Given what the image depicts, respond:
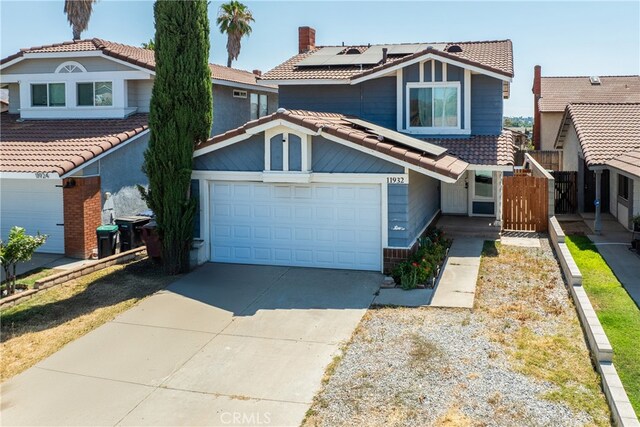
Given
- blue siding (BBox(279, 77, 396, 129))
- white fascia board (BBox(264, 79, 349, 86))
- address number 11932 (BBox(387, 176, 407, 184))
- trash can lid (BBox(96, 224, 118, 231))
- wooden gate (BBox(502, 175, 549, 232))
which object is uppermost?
white fascia board (BBox(264, 79, 349, 86))

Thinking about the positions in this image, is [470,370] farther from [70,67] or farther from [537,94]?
[537,94]

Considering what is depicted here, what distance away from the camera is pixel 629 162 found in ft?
48.4

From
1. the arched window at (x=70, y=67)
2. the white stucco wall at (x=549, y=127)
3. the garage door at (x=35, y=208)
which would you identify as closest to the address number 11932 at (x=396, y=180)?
the garage door at (x=35, y=208)

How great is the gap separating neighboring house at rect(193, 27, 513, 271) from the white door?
6.15 ft

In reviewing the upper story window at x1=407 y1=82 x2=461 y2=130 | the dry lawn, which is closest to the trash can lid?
the dry lawn

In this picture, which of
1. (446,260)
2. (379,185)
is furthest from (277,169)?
(446,260)

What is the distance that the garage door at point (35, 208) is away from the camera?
15727mm

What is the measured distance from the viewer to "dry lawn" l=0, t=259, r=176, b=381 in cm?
904

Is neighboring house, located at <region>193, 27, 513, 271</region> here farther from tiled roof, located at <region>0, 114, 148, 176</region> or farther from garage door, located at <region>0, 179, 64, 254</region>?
garage door, located at <region>0, 179, 64, 254</region>

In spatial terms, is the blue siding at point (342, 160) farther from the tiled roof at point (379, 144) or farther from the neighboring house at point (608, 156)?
the neighboring house at point (608, 156)

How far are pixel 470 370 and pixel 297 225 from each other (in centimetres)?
657

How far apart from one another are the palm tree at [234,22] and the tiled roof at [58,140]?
73.9ft

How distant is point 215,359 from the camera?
8547mm

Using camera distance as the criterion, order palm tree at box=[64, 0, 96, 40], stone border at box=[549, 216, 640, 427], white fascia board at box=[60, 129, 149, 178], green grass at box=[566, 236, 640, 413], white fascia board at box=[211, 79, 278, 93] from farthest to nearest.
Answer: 1. palm tree at box=[64, 0, 96, 40]
2. white fascia board at box=[211, 79, 278, 93]
3. white fascia board at box=[60, 129, 149, 178]
4. green grass at box=[566, 236, 640, 413]
5. stone border at box=[549, 216, 640, 427]
